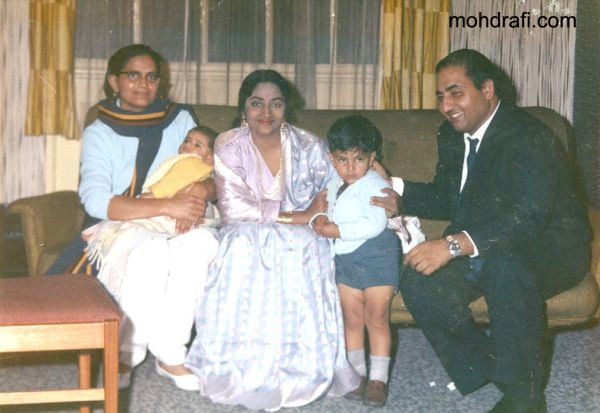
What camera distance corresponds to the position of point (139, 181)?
3146 millimetres

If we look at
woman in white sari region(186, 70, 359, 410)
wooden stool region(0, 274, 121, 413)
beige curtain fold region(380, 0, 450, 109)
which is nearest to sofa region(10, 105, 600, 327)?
woman in white sari region(186, 70, 359, 410)

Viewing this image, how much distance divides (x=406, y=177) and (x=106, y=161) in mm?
1207

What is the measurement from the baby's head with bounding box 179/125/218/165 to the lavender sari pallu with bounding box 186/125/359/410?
379 mm

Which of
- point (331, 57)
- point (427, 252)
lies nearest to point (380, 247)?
point (427, 252)

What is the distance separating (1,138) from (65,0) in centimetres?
79

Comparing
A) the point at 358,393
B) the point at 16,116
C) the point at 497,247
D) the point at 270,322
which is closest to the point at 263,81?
the point at 270,322

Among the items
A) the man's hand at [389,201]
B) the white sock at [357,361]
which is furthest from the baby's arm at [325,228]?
the white sock at [357,361]

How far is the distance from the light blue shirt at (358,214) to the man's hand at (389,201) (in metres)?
0.01

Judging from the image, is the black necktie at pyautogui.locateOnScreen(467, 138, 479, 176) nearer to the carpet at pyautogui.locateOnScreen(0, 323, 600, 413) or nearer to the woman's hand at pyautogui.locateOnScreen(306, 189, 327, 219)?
the woman's hand at pyautogui.locateOnScreen(306, 189, 327, 219)

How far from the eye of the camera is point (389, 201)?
9.32 feet

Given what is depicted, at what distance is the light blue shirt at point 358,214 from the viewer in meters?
2.80

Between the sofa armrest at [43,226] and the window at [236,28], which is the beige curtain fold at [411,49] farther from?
the sofa armrest at [43,226]

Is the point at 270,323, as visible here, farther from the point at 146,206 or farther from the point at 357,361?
the point at 146,206

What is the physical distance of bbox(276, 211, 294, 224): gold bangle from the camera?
2985mm
